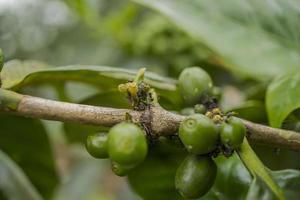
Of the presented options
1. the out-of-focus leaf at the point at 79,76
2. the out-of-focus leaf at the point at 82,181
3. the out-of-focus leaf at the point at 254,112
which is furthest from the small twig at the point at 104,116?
the out-of-focus leaf at the point at 82,181

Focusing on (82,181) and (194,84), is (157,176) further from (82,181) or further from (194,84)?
(82,181)

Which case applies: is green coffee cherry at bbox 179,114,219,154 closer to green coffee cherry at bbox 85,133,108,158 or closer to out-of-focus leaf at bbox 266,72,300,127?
green coffee cherry at bbox 85,133,108,158

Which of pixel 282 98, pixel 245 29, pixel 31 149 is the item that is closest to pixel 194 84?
pixel 282 98

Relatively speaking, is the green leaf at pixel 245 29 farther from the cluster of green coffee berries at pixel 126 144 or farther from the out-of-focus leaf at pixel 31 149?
the cluster of green coffee berries at pixel 126 144

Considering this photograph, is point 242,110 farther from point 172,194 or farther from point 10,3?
point 10,3

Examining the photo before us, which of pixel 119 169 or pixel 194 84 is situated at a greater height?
pixel 194 84

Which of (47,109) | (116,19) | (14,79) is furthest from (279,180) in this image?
(116,19)
